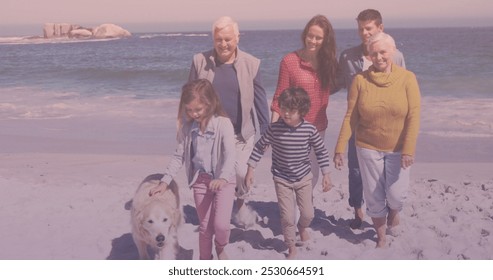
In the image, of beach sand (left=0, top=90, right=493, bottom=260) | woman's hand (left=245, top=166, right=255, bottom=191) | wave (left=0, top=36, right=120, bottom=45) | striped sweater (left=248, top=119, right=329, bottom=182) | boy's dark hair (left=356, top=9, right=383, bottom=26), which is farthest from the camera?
wave (left=0, top=36, right=120, bottom=45)

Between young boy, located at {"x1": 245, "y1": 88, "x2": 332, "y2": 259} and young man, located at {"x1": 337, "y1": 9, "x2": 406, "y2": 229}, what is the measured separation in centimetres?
65

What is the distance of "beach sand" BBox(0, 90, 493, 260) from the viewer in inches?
162

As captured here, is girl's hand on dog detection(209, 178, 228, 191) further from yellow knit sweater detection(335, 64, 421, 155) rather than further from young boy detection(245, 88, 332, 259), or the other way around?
yellow knit sweater detection(335, 64, 421, 155)

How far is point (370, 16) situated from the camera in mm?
3766

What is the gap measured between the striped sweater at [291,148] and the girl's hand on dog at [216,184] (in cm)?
31

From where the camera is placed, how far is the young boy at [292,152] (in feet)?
11.3

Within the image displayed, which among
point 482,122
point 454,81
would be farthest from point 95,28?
point 482,122

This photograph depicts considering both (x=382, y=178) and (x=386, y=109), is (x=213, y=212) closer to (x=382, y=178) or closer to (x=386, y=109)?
(x=382, y=178)

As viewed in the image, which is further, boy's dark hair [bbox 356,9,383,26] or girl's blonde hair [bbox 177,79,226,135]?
boy's dark hair [bbox 356,9,383,26]

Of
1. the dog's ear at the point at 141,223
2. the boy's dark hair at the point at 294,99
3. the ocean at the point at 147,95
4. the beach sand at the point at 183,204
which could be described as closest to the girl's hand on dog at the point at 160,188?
the dog's ear at the point at 141,223

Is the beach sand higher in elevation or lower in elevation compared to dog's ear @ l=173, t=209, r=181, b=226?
lower

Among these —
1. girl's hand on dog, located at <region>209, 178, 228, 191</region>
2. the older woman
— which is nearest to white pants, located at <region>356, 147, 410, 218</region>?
the older woman

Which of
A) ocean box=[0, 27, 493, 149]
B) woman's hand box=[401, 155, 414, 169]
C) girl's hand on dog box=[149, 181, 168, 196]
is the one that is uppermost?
woman's hand box=[401, 155, 414, 169]

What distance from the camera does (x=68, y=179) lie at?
595 cm
